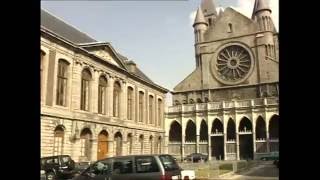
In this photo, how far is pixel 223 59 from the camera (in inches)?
2391

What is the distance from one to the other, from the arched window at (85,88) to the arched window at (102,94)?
6.33 feet

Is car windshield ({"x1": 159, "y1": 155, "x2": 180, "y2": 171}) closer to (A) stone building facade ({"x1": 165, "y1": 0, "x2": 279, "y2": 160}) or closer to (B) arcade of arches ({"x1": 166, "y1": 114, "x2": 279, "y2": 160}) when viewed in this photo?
(A) stone building facade ({"x1": 165, "y1": 0, "x2": 279, "y2": 160})

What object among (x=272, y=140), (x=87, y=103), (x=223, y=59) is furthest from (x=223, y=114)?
(x=87, y=103)

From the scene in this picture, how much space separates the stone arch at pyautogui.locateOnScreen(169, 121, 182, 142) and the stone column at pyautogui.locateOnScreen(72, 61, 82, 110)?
96.1 feet

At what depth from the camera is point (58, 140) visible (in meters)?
25.1

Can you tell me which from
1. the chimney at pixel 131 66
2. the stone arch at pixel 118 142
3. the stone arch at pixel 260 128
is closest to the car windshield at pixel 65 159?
the stone arch at pixel 118 142

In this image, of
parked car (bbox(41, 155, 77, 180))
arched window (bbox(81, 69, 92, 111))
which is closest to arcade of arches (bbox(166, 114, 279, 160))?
arched window (bbox(81, 69, 92, 111))

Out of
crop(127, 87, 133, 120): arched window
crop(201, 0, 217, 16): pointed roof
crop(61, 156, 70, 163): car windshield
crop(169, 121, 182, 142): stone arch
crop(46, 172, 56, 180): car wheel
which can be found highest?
crop(201, 0, 217, 16): pointed roof

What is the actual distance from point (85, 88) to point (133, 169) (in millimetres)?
19722

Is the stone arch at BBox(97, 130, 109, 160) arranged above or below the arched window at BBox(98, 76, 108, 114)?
below

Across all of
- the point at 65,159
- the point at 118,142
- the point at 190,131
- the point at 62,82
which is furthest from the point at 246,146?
the point at 65,159

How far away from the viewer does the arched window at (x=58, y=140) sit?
24.7 m

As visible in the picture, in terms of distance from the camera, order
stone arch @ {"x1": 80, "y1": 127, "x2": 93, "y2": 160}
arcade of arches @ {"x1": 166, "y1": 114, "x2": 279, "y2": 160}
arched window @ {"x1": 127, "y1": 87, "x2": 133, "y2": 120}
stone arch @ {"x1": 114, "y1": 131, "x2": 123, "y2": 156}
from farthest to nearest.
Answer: arcade of arches @ {"x1": 166, "y1": 114, "x2": 279, "y2": 160}, arched window @ {"x1": 127, "y1": 87, "x2": 133, "y2": 120}, stone arch @ {"x1": 114, "y1": 131, "x2": 123, "y2": 156}, stone arch @ {"x1": 80, "y1": 127, "x2": 93, "y2": 160}

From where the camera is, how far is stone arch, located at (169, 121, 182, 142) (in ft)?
184
